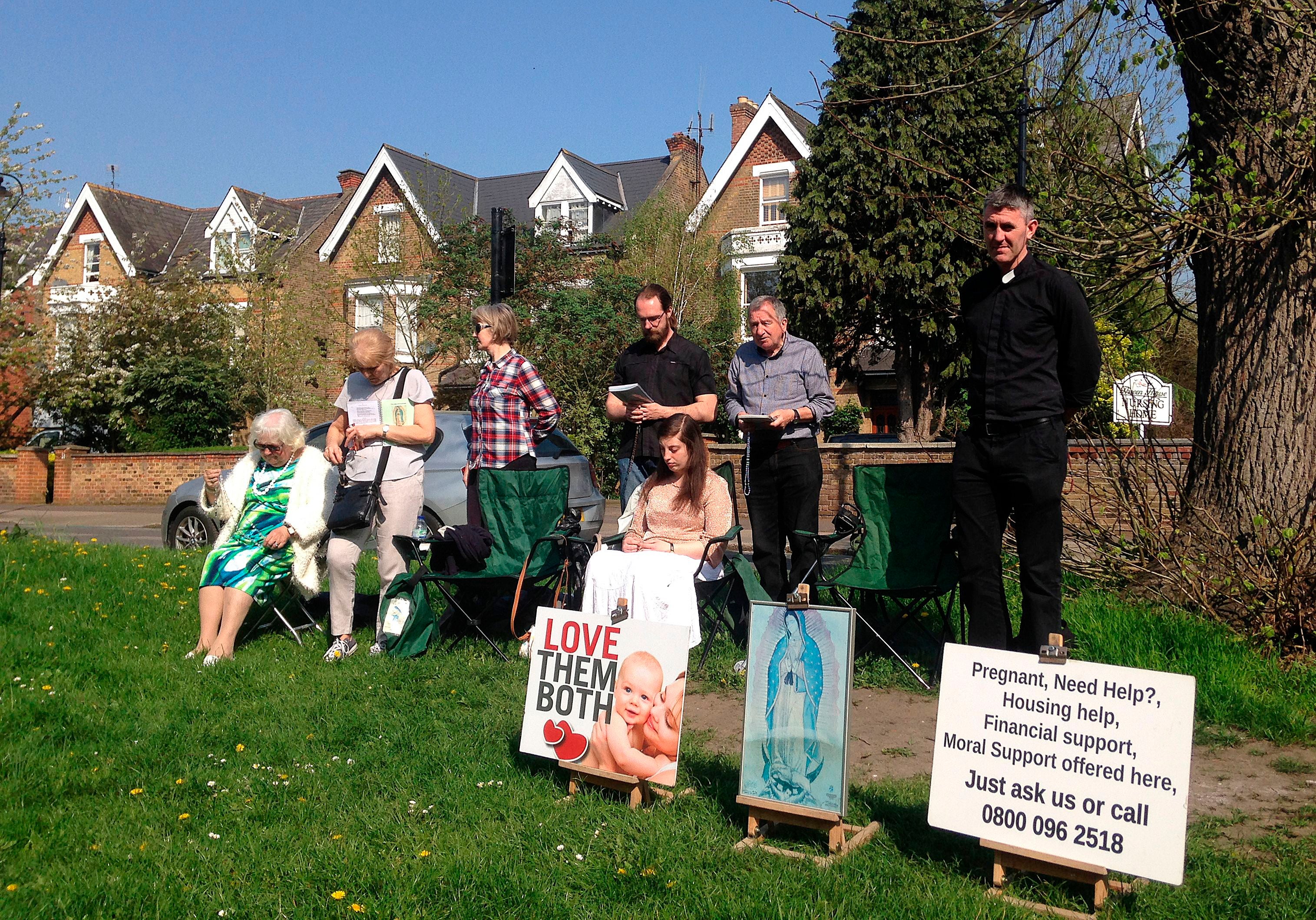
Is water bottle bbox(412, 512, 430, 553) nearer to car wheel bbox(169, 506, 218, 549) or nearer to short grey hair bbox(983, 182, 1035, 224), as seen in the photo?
short grey hair bbox(983, 182, 1035, 224)

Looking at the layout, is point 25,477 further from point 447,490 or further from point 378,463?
point 378,463

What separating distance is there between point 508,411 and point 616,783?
10.7 feet

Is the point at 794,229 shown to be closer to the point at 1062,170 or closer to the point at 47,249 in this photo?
the point at 1062,170

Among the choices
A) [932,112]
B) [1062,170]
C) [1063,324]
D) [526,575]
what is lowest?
[526,575]

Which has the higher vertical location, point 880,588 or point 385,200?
point 385,200

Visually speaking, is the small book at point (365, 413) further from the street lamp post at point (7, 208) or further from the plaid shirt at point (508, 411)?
the street lamp post at point (7, 208)

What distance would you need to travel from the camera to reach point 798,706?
349 centimetres

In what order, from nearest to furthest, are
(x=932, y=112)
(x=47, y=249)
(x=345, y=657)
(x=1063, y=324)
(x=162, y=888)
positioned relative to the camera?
(x=162, y=888) < (x=1063, y=324) < (x=345, y=657) < (x=932, y=112) < (x=47, y=249)

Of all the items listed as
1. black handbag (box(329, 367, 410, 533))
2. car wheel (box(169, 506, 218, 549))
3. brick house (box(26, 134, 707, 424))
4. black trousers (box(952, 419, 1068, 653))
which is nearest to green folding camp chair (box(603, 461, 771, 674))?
black trousers (box(952, 419, 1068, 653))

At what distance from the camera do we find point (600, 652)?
4.03 metres

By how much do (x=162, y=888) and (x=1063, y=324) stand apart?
13.3 ft

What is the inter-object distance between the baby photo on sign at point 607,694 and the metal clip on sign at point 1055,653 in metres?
1.23

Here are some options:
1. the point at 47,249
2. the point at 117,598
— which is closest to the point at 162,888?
the point at 117,598

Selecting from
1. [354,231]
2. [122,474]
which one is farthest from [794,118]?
[122,474]
